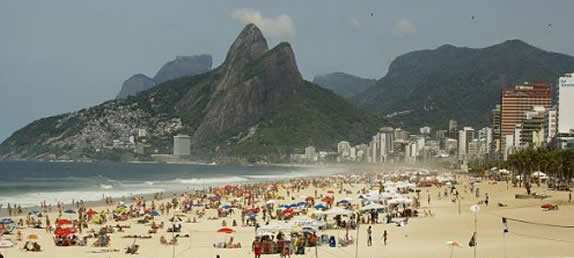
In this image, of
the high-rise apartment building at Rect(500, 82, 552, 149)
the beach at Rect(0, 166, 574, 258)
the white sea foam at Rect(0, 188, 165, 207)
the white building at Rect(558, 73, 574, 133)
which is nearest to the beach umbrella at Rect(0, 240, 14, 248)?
the beach at Rect(0, 166, 574, 258)

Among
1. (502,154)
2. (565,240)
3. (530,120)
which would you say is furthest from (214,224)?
(502,154)

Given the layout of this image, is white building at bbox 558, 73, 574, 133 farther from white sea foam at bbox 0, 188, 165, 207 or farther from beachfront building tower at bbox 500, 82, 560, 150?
white sea foam at bbox 0, 188, 165, 207

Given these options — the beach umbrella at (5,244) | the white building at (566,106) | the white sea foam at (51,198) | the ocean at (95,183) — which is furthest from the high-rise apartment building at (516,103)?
the beach umbrella at (5,244)

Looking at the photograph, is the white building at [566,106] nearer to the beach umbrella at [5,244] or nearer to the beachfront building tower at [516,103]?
the beachfront building tower at [516,103]

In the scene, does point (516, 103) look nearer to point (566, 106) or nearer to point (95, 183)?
point (566, 106)

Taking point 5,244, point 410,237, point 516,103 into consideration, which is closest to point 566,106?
point 516,103

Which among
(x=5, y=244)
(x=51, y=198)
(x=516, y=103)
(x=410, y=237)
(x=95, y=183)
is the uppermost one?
(x=516, y=103)

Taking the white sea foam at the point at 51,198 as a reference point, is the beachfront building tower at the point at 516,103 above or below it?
above

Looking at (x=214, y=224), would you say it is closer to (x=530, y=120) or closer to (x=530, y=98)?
(x=530, y=120)

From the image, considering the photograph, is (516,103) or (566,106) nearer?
(566,106)
